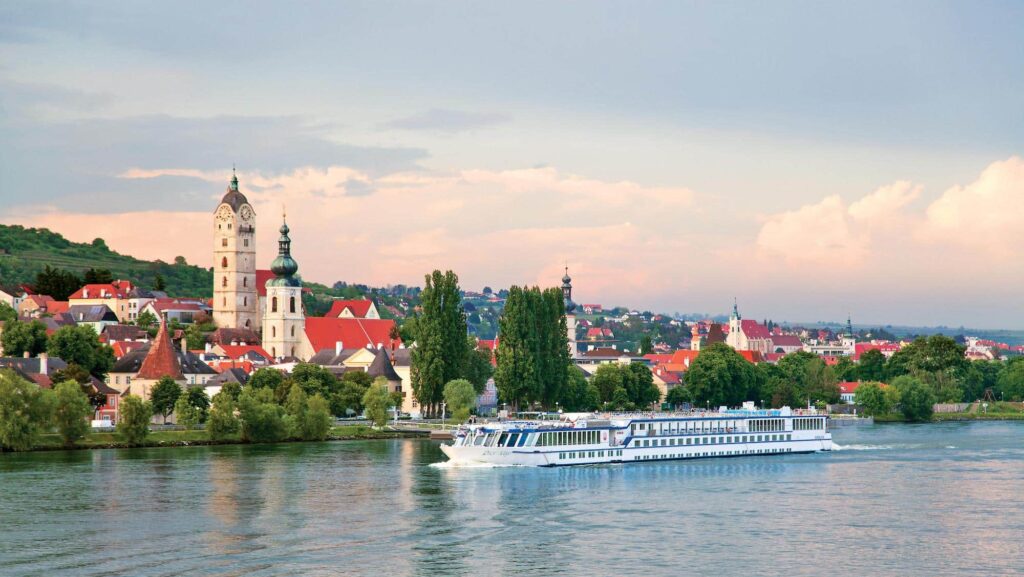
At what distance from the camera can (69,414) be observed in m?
77.1

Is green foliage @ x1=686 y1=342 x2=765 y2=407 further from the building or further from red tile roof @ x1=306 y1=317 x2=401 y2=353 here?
the building

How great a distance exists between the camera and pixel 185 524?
4819cm

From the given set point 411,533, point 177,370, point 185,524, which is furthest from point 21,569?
point 177,370

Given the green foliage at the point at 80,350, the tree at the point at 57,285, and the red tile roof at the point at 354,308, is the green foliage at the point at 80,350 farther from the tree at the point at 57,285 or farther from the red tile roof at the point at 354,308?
the red tile roof at the point at 354,308

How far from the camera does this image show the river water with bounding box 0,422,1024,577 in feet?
137

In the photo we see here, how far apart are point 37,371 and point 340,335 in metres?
39.7

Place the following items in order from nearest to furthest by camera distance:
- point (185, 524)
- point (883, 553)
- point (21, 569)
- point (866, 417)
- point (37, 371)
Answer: point (21, 569) < point (883, 553) < point (185, 524) < point (37, 371) < point (866, 417)

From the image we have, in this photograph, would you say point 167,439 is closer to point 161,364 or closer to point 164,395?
point 164,395

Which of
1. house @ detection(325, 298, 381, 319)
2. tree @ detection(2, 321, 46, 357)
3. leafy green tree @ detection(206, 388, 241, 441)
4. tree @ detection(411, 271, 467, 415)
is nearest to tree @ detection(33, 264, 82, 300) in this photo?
house @ detection(325, 298, 381, 319)

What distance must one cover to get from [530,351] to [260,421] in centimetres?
2092

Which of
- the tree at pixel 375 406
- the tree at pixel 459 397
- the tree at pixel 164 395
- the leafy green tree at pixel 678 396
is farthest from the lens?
the leafy green tree at pixel 678 396

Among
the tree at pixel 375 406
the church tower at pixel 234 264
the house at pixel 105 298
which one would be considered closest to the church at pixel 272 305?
the church tower at pixel 234 264

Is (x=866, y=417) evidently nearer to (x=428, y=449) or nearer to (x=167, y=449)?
(x=428, y=449)

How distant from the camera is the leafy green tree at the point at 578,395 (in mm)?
103438
